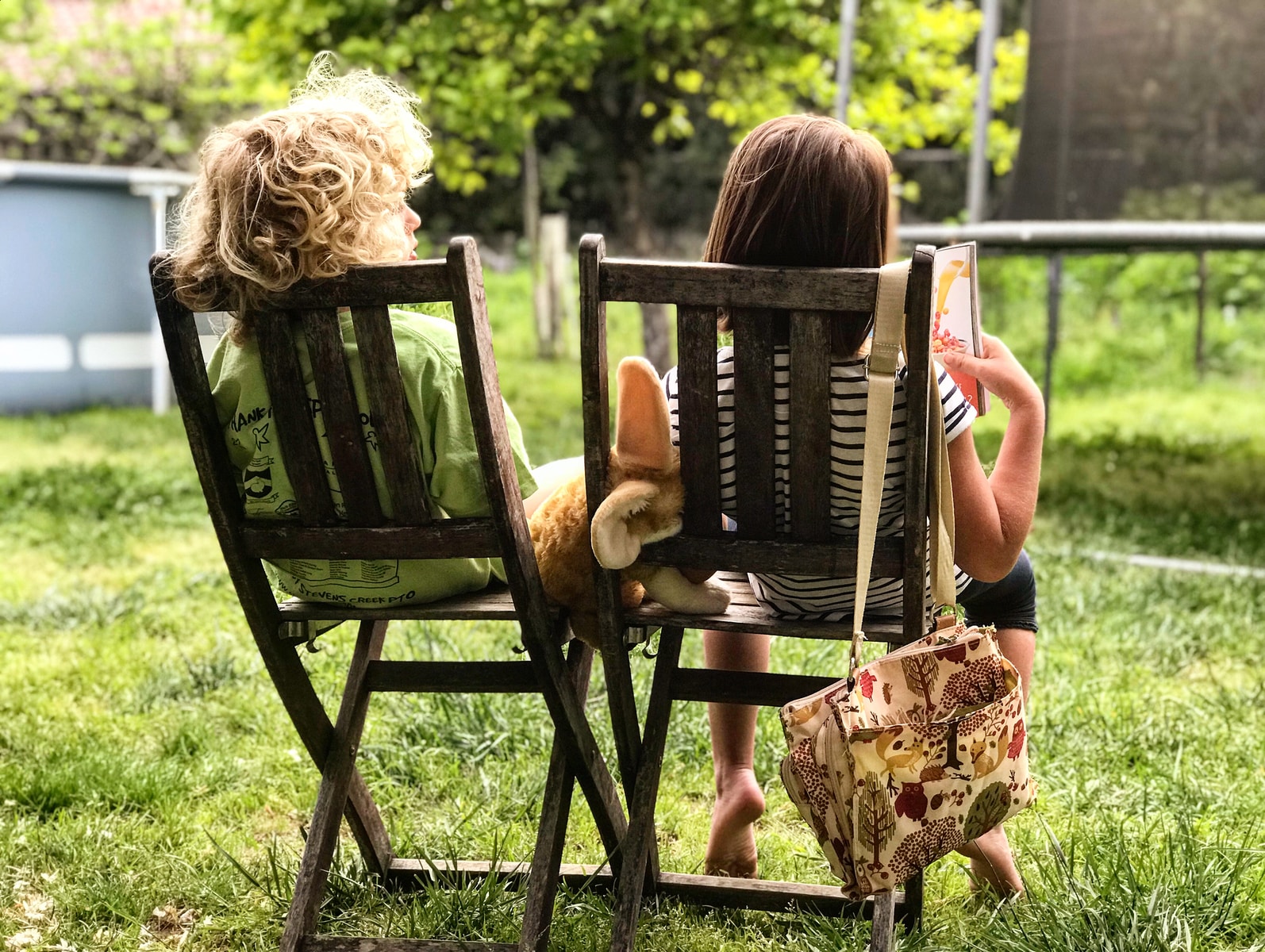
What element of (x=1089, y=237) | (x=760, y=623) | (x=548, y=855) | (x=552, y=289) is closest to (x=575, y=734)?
(x=548, y=855)

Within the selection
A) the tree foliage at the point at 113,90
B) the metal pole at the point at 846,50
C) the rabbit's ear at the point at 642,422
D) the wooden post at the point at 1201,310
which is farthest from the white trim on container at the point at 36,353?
the rabbit's ear at the point at 642,422

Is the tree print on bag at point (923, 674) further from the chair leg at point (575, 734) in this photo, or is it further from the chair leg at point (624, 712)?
the chair leg at point (575, 734)

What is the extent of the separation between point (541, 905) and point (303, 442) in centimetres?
80

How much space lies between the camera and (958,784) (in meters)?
1.78

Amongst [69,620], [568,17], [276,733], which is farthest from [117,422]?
[276,733]

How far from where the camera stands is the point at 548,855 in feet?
6.70

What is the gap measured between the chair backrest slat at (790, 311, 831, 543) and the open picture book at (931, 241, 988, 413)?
28 cm

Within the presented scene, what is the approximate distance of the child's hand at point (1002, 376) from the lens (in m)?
1.95

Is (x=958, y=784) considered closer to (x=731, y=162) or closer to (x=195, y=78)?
(x=731, y=162)

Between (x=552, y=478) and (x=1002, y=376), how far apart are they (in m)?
0.77

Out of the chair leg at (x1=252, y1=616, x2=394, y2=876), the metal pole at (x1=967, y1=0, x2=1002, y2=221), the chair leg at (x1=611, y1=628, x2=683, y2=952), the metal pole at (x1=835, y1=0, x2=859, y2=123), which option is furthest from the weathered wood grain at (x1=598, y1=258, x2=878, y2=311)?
the metal pole at (x1=967, y1=0, x2=1002, y2=221)

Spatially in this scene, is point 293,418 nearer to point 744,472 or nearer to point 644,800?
point 744,472

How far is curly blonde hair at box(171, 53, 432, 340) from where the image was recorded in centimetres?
176

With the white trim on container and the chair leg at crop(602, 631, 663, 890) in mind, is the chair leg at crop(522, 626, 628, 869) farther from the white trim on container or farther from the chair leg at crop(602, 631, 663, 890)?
the white trim on container
